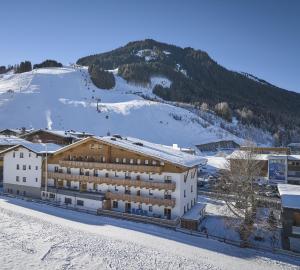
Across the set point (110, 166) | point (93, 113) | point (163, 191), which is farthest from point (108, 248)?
point (93, 113)

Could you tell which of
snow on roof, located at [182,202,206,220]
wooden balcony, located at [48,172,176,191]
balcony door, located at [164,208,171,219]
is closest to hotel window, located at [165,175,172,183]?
wooden balcony, located at [48,172,176,191]

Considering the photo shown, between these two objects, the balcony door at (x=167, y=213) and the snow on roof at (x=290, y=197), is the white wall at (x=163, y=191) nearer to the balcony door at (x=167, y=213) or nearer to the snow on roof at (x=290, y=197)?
the balcony door at (x=167, y=213)

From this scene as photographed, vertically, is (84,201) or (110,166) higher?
(110,166)

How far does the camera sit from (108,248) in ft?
108

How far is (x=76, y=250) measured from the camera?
105 ft

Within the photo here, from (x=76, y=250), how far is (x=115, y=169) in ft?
48.7

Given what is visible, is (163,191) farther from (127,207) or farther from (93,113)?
(93,113)

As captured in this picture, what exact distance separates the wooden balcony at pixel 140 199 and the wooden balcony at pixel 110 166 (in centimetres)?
316

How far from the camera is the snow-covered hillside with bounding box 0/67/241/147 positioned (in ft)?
397

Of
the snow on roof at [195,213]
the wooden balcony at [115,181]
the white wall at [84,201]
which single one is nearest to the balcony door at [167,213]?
the snow on roof at [195,213]

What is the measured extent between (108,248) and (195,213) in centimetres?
1429

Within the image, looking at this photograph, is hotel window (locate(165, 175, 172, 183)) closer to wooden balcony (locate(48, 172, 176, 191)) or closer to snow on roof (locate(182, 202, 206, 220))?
wooden balcony (locate(48, 172, 176, 191))

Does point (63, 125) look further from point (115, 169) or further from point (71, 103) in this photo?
point (115, 169)

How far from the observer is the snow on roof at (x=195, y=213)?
41.7 meters
